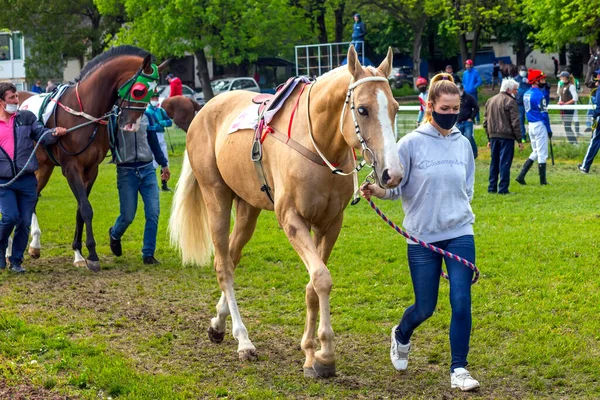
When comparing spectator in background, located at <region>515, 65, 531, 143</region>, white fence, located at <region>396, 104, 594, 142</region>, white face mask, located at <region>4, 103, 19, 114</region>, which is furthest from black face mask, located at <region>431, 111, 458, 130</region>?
spectator in background, located at <region>515, 65, 531, 143</region>

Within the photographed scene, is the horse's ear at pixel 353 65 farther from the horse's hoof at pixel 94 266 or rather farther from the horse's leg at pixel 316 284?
the horse's hoof at pixel 94 266

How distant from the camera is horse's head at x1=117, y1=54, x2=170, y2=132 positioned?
9414 millimetres

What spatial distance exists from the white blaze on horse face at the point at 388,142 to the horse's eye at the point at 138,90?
15.9 ft

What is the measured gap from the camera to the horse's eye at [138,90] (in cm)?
941

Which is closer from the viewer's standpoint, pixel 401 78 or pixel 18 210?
pixel 18 210

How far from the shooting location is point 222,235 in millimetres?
6898

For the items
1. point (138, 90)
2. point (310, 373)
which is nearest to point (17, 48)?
point (138, 90)

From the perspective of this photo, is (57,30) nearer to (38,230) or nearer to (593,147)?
(593,147)

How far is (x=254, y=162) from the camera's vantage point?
6.20 meters

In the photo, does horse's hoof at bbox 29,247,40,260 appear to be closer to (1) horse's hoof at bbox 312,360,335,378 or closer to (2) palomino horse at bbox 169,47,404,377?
(2) palomino horse at bbox 169,47,404,377

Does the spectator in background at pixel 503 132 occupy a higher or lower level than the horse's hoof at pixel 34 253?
higher

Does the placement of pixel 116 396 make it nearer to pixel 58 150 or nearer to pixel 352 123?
pixel 352 123

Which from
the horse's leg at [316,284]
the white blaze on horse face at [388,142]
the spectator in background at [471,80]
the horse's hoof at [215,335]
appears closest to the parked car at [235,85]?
the spectator in background at [471,80]

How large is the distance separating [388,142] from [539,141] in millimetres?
11349
